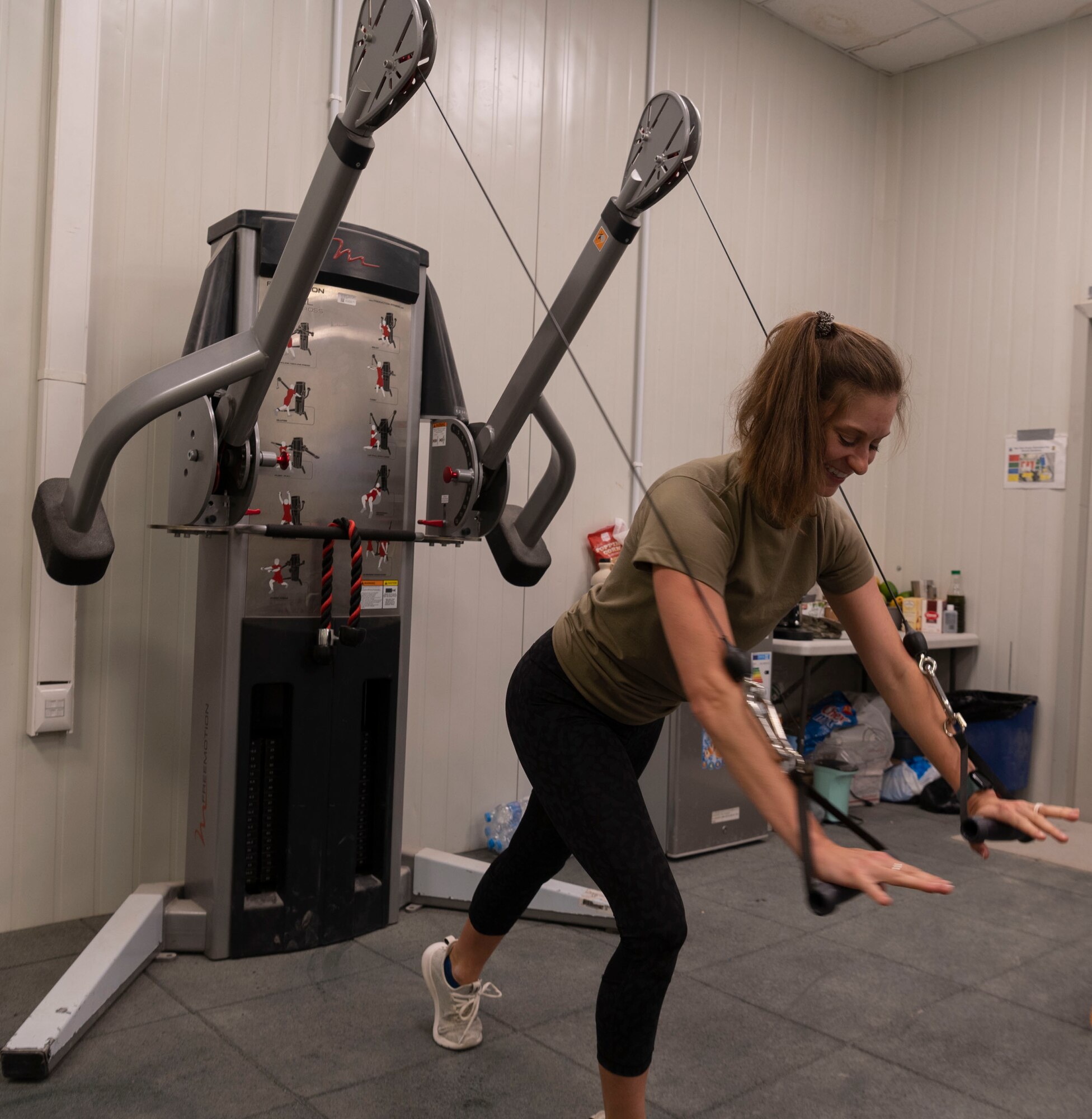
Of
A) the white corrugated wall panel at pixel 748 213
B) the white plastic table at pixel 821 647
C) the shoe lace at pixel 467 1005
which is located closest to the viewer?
the shoe lace at pixel 467 1005

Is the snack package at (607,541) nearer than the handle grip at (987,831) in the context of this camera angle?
No

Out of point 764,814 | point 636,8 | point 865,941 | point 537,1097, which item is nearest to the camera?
point 764,814

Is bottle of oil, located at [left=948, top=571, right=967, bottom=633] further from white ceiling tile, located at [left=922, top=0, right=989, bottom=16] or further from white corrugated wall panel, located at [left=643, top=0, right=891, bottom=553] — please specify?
white ceiling tile, located at [left=922, top=0, right=989, bottom=16]

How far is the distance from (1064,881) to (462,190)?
2.87m

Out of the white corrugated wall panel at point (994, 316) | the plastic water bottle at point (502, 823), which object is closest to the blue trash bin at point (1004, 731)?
the white corrugated wall panel at point (994, 316)

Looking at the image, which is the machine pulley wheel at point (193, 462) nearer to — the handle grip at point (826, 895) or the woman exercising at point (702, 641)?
the woman exercising at point (702, 641)

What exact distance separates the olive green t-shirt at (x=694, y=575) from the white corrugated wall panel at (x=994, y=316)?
3.13 metres

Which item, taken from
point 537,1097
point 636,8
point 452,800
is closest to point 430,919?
point 452,800

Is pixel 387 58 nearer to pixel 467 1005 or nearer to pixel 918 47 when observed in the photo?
pixel 467 1005

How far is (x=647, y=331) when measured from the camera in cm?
379

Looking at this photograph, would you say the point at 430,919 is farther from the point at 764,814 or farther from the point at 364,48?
the point at 364,48

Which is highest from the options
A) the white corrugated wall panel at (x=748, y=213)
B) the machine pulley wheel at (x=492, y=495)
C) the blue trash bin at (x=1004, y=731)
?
the white corrugated wall panel at (x=748, y=213)

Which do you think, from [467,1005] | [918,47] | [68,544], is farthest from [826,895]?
[918,47]

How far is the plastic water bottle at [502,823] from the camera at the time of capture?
3264mm
